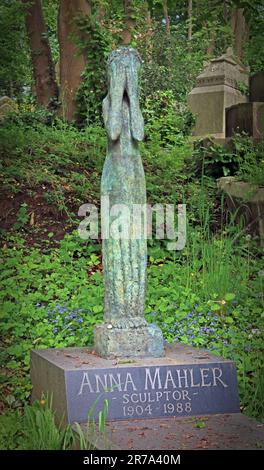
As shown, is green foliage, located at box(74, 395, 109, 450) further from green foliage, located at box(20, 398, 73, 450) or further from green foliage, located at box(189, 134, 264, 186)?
green foliage, located at box(189, 134, 264, 186)

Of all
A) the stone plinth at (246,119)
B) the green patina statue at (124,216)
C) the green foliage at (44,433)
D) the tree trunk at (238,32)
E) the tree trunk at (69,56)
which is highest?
the tree trunk at (238,32)

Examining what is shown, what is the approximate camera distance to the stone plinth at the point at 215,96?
14.7 metres

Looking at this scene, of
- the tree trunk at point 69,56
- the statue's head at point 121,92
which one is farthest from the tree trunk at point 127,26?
the statue's head at point 121,92

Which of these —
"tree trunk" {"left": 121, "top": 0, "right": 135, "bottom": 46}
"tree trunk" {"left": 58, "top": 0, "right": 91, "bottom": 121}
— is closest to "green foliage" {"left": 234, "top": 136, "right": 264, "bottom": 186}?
"tree trunk" {"left": 58, "top": 0, "right": 91, "bottom": 121}

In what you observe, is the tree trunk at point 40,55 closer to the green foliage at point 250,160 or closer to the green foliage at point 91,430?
the green foliage at point 250,160

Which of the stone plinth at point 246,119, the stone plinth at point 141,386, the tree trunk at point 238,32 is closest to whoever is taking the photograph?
the stone plinth at point 141,386

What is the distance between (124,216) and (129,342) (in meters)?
0.93

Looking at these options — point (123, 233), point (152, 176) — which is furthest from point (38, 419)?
point (152, 176)

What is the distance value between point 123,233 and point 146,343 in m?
0.83

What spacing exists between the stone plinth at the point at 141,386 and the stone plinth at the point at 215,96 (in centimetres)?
875

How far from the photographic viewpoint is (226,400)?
19.8 ft

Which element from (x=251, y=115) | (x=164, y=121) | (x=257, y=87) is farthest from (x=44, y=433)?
(x=164, y=121)

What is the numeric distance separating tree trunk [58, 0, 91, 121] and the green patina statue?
26.6 ft
